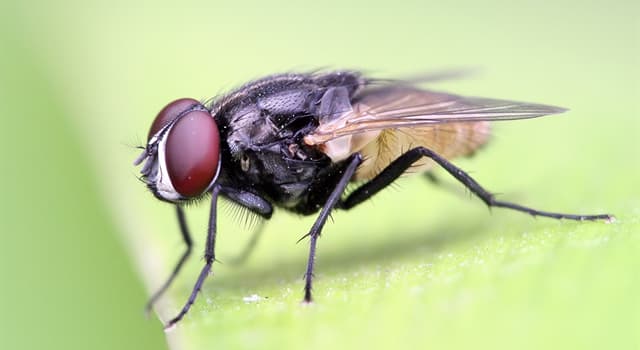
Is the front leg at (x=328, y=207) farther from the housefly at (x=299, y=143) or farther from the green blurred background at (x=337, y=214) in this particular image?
the green blurred background at (x=337, y=214)

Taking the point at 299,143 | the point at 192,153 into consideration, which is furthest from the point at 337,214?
the point at 192,153

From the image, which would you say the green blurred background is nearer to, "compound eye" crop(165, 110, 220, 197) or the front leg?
the front leg

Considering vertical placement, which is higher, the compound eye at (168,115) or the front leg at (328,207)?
the compound eye at (168,115)

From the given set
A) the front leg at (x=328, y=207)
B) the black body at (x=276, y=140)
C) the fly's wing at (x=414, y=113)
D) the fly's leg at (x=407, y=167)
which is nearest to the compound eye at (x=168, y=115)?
the black body at (x=276, y=140)

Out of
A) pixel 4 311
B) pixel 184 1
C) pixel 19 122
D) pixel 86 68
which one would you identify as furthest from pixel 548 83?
pixel 4 311

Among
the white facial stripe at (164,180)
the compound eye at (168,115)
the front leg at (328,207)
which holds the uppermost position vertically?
the compound eye at (168,115)

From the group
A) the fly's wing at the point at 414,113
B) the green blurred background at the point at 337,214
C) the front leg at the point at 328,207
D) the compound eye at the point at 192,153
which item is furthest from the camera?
the fly's wing at the point at 414,113

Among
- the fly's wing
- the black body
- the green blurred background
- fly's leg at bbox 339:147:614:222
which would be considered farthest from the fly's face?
fly's leg at bbox 339:147:614:222
